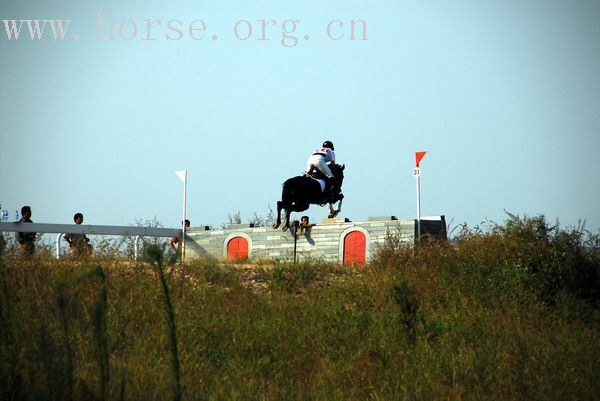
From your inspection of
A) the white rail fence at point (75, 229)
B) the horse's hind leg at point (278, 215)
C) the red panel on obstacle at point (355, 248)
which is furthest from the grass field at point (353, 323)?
the horse's hind leg at point (278, 215)

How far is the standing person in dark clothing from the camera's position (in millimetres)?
17086

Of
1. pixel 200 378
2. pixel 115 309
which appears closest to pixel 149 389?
pixel 200 378

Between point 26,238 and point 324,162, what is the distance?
7.81m

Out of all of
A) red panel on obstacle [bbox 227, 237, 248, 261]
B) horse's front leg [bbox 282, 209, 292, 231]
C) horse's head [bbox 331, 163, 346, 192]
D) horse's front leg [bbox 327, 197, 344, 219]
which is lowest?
red panel on obstacle [bbox 227, 237, 248, 261]

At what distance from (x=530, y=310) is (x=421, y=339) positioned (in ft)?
10.4

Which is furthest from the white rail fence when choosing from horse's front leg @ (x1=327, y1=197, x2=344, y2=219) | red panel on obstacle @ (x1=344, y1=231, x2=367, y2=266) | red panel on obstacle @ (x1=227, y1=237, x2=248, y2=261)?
red panel on obstacle @ (x1=344, y1=231, x2=367, y2=266)

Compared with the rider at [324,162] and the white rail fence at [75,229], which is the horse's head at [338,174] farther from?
the white rail fence at [75,229]

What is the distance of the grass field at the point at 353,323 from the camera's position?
11664mm

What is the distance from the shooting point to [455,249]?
19.7 meters

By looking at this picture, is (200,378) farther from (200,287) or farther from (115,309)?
(200,287)

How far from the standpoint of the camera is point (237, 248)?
24703mm

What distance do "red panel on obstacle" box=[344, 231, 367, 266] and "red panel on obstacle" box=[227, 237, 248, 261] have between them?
2.89 meters

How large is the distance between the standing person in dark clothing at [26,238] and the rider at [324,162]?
7033 mm

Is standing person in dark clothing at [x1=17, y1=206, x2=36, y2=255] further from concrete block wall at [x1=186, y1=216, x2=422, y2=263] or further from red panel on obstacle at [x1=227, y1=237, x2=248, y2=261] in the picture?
red panel on obstacle at [x1=227, y1=237, x2=248, y2=261]
